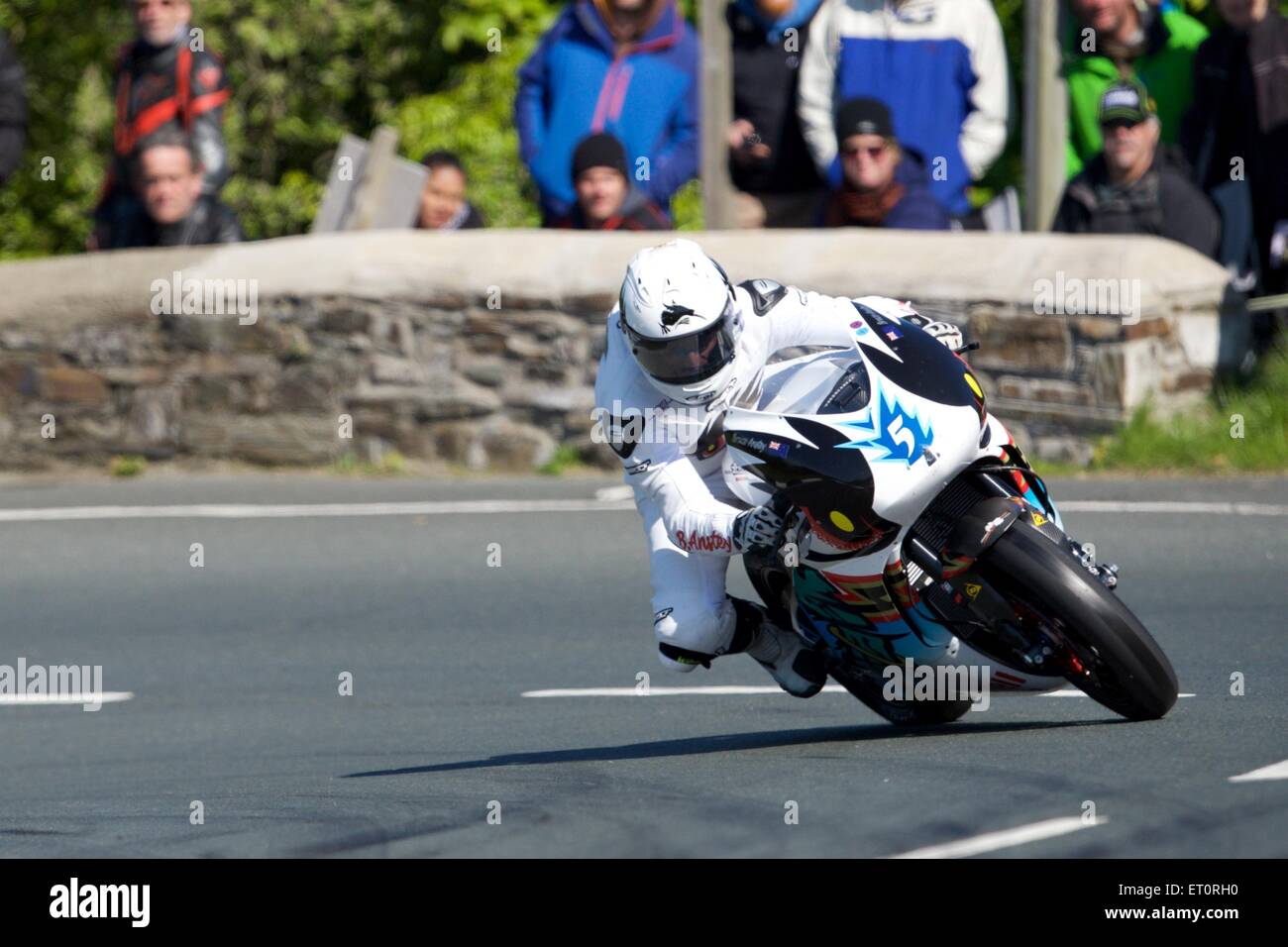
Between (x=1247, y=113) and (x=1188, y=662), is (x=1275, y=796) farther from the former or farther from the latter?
(x=1247, y=113)

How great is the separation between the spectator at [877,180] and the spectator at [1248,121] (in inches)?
52.8

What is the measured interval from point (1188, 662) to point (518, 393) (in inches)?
200

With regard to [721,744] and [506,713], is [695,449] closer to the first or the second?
[721,744]

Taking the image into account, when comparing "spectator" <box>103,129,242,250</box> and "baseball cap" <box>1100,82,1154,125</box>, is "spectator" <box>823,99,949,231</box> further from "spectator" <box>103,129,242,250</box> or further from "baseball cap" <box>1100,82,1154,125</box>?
"spectator" <box>103,129,242,250</box>

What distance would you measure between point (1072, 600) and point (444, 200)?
8007 mm

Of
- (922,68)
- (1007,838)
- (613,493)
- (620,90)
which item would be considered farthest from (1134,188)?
(1007,838)

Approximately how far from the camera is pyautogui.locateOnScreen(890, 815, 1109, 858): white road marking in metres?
4.81

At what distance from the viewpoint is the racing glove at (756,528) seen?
560 cm

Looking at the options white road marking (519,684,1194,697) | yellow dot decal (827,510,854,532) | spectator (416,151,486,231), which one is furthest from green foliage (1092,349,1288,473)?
yellow dot decal (827,510,854,532)

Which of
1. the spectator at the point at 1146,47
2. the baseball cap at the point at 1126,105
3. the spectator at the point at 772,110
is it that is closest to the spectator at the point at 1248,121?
the spectator at the point at 1146,47

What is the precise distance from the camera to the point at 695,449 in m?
5.93

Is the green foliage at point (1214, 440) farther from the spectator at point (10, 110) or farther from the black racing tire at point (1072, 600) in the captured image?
the spectator at point (10, 110)

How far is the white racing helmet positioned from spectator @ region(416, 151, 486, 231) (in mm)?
7176

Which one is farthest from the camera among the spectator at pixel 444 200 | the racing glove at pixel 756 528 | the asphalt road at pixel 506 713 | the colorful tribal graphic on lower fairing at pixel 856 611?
the spectator at pixel 444 200
